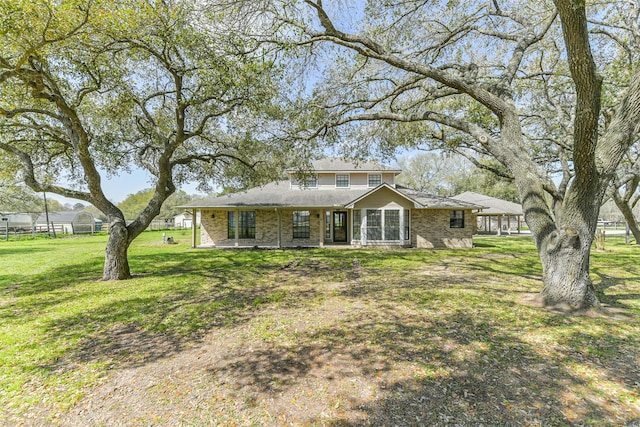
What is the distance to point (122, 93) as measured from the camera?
9.10 metres

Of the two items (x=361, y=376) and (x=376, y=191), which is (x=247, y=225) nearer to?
(x=376, y=191)

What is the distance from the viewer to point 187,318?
5672 mm

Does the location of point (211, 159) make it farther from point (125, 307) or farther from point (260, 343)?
point (260, 343)

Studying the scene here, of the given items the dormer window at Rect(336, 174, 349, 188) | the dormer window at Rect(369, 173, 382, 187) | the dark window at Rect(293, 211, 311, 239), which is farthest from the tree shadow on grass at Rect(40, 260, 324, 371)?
the dormer window at Rect(369, 173, 382, 187)

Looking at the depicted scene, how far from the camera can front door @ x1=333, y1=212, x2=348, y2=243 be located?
18.9 metres

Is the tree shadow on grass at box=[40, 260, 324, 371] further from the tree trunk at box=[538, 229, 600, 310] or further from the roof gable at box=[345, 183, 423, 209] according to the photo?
the roof gable at box=[345, 183, 423, 209]

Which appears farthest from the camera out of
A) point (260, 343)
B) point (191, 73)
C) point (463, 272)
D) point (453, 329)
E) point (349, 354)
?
point (463, 272)

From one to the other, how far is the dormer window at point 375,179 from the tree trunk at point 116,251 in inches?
590

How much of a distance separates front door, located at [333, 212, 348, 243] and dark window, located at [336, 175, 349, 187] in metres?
2.55

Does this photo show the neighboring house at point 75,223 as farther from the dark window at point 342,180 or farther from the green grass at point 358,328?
the dark window at point 342,180

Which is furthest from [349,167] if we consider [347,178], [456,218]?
[456,218]

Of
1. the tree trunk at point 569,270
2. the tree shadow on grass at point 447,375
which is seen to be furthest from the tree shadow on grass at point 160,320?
the tree trunk at point 569,270

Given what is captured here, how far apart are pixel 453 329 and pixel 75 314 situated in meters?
7.36

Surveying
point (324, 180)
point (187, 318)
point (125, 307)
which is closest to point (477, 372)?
point (187, 318)
